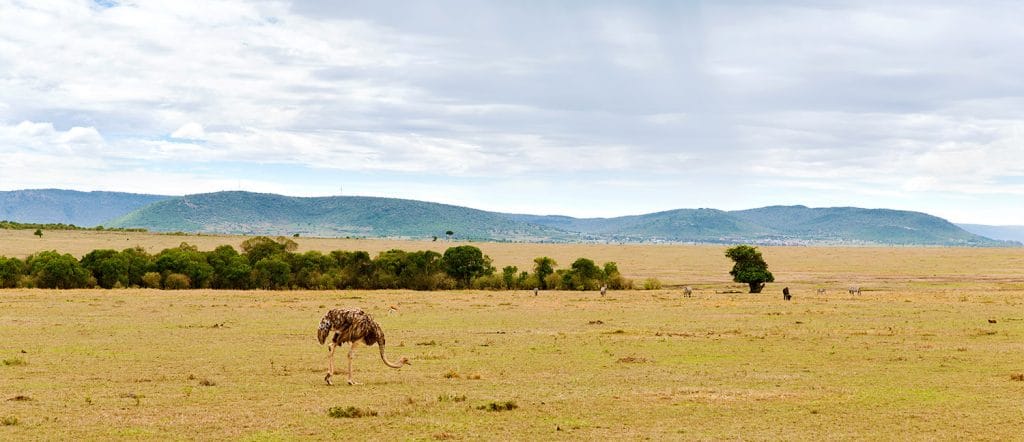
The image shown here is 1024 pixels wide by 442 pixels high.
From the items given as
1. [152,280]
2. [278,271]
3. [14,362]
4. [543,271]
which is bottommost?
[14,362]

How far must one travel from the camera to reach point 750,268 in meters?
70.6

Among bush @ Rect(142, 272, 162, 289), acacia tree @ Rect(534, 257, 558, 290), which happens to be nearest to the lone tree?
acacia tree @ Rect(534, 257, 558, 290)

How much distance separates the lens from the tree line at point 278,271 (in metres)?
64.1

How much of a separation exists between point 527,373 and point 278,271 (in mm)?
49592

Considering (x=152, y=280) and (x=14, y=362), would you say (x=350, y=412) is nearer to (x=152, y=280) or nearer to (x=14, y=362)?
(x=14, y=362)

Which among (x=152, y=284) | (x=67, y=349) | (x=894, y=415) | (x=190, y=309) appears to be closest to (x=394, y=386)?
(x=894, y=415)

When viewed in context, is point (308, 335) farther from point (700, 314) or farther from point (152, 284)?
point (152, 284)

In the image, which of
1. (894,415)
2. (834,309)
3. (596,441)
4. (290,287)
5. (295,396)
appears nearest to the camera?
(596,441)

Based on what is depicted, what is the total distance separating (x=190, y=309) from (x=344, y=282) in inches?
1041

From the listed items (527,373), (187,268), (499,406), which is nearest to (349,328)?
(499,406)

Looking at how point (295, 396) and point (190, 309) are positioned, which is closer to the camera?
point (295, 396)

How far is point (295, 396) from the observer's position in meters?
18.9

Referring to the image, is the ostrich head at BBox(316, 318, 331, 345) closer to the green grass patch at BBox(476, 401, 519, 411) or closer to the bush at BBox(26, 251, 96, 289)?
the green grass patch at BBox(476, 401, 519, 411)

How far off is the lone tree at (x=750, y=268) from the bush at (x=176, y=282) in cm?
4018
